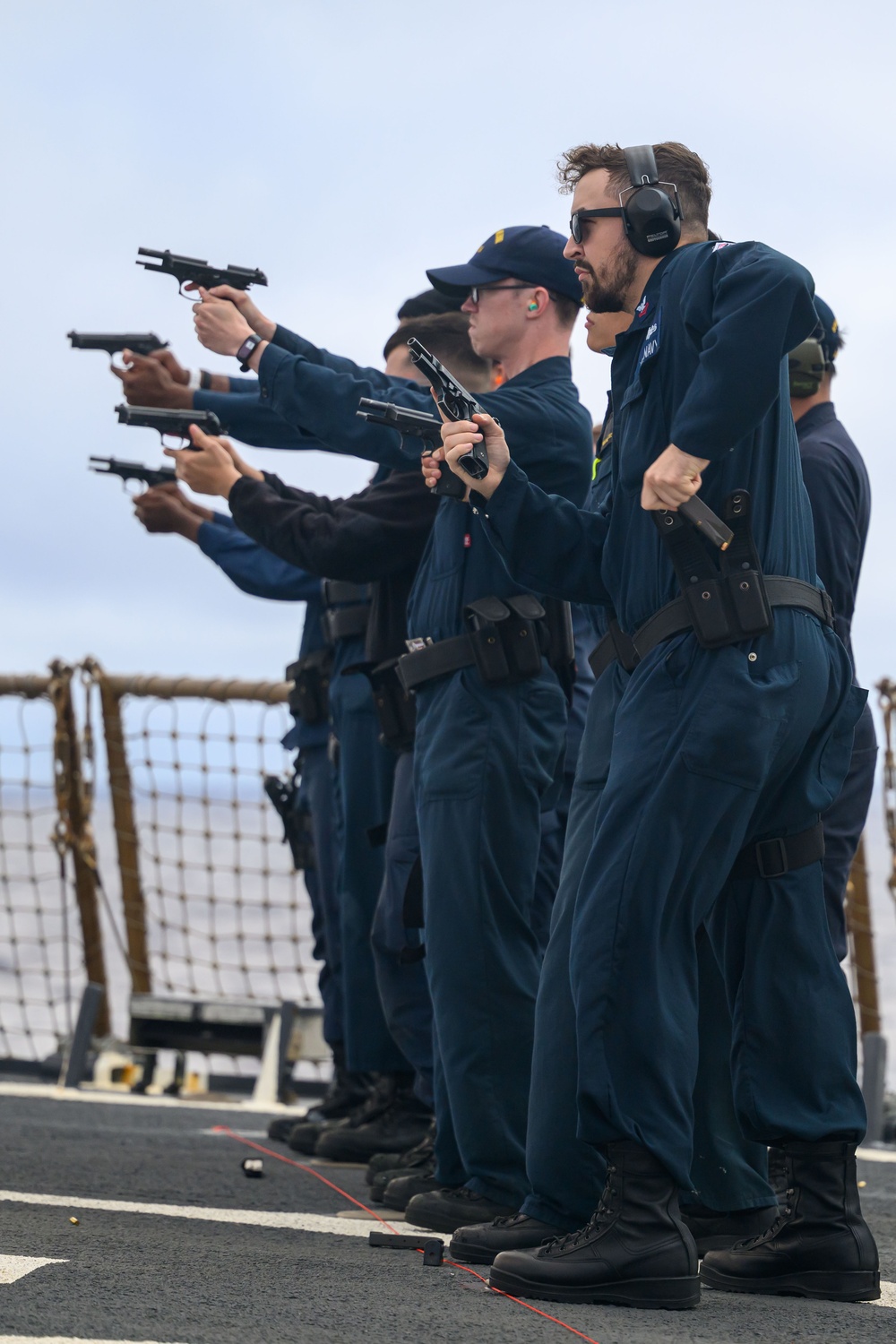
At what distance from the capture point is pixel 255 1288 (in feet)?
6.45

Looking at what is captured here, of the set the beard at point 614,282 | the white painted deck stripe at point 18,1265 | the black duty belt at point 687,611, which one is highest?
the beard at point 614,282

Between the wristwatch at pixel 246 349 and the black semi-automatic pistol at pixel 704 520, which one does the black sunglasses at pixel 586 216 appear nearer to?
the black semi-automatic pistol at pixel 704 520

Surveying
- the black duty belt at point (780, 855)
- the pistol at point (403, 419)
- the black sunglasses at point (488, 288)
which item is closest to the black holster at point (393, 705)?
the pistol at point (403, 419)

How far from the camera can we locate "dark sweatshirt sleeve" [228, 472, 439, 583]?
3.40 m

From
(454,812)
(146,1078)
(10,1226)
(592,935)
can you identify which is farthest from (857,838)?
(146,1078)

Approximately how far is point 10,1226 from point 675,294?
5.50 feet

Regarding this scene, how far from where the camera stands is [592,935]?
2078mm

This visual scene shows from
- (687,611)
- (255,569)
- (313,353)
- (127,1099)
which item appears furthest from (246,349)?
(127,1099)

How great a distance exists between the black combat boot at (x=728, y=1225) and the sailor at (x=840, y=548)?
577 millimetres

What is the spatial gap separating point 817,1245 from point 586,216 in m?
1.50

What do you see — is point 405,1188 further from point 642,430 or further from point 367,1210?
point 642,430

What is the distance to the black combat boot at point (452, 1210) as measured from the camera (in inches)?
104

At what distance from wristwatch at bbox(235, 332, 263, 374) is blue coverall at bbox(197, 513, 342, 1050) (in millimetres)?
725

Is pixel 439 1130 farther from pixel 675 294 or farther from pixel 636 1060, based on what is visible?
pixel 675 294
